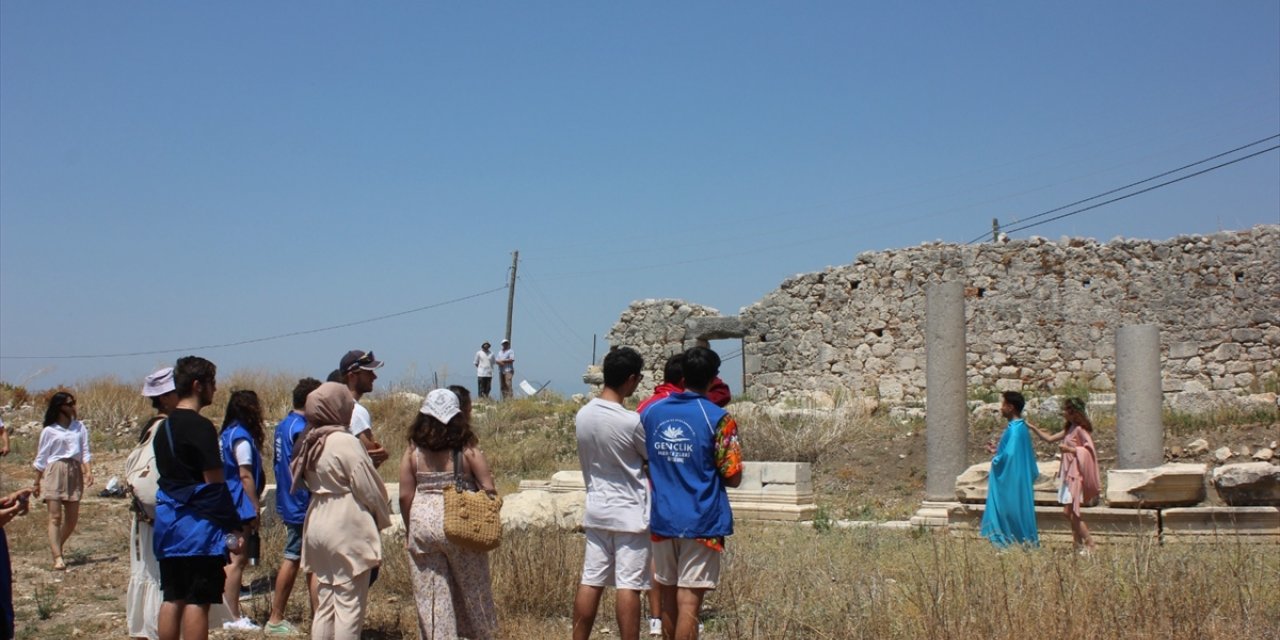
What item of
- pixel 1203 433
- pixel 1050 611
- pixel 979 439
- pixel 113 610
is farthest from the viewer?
pixel 979 439

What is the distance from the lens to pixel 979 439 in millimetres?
16438

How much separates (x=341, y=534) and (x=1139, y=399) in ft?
30.3

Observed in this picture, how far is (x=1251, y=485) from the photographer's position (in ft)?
31.7

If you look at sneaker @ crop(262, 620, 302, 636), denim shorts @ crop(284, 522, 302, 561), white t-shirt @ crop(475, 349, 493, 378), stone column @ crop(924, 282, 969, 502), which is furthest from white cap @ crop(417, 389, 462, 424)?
white t-shirt @ crop(475, 349, 493, 378)

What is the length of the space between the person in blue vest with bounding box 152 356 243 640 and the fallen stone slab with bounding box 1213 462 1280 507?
26.8ft

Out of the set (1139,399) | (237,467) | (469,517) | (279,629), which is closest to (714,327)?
(1139,399)

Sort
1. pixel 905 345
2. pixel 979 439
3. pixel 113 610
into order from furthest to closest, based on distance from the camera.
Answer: pixel 905 345 < pixel 979 439 < pixel 113 610

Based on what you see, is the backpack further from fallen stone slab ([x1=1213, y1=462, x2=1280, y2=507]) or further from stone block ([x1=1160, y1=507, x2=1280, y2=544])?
fallen stone slab ([x1=1213, y1=462, x2=1280, y2=507])

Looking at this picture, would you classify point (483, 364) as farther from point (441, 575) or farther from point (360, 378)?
point (441, 575)

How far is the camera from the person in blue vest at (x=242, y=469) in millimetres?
6891

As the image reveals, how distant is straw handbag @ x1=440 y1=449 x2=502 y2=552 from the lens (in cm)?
578

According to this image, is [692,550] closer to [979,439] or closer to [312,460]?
[312,460]

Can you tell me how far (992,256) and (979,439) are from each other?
5.13 meters

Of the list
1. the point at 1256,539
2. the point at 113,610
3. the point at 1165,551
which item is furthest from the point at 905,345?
the point at 113,610
